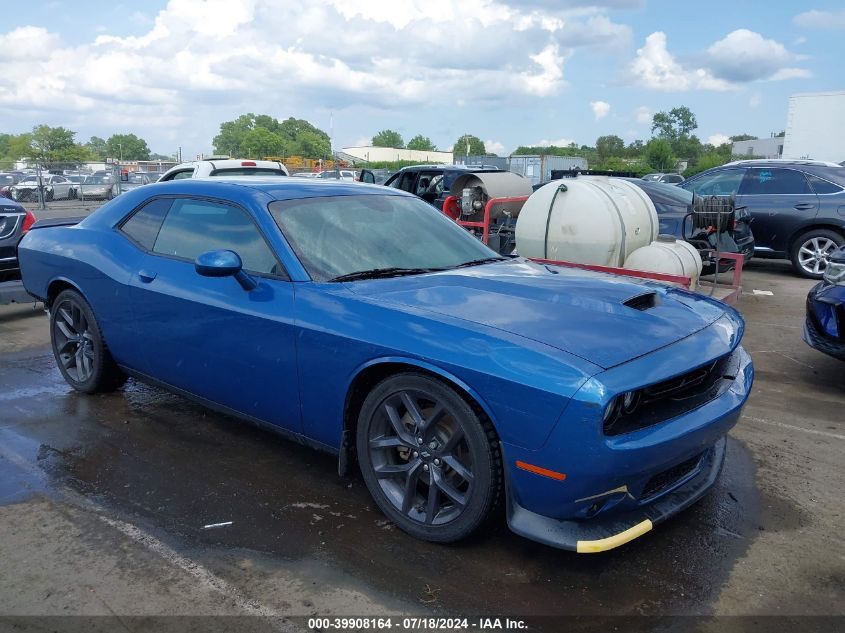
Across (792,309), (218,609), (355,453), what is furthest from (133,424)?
(792,309)

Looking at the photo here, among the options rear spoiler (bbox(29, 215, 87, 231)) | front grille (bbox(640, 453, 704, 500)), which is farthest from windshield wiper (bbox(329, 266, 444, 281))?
rear spoiler (bbox(29, 215, 87, 231))

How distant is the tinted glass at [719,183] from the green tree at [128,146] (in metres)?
111

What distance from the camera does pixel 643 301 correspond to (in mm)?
3268

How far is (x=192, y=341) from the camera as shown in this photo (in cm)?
384

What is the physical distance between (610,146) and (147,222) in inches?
4090

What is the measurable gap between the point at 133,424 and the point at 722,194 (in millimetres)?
A: 9414

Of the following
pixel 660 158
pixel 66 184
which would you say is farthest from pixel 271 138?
pixel 66 184

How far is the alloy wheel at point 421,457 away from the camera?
9.46 ft

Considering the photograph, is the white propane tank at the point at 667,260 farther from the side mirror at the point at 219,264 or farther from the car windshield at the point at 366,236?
the side mirror at the point at 219,264

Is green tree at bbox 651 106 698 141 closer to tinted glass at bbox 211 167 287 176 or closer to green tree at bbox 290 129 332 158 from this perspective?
green tree at bbox 290 129 332 158

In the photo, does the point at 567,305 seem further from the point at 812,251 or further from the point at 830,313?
the point at 812,251

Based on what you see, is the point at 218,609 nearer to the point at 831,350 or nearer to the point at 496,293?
the point at 496,293

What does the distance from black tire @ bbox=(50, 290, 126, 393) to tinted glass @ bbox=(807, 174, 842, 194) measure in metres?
9.60

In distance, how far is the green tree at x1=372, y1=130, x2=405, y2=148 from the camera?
15498cm
